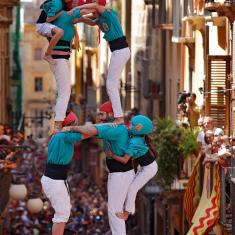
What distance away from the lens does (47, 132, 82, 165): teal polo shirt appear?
2023cm

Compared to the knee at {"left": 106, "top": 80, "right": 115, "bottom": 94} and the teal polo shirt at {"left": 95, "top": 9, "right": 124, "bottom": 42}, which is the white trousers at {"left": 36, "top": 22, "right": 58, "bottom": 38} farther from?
the knee at {"left": 106, "top": 80, "right": 115, "bottom": 94}

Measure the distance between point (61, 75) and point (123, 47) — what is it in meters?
0.98

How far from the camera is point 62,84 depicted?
2108cm

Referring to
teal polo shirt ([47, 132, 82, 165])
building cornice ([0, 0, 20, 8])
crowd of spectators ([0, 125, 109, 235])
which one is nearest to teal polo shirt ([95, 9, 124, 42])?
teal polo shirt ([47, 132, 82, 165])

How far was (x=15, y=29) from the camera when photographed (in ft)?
240

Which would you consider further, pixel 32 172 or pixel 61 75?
pixel 32 172

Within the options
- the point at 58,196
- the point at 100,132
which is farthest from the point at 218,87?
the point at 58,196

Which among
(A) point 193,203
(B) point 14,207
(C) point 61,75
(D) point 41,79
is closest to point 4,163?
(A) point 193,203

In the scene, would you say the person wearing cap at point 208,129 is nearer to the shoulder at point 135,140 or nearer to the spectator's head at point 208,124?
the spectator's head at point 208,124

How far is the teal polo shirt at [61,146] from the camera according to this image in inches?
797

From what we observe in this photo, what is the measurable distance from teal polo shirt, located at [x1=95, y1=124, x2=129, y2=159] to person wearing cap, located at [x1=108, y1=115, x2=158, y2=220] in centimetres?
7

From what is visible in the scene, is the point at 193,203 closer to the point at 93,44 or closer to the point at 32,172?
the point at 32,172

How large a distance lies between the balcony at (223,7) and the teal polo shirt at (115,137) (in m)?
8.25

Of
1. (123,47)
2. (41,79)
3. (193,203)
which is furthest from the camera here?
(41,79)
